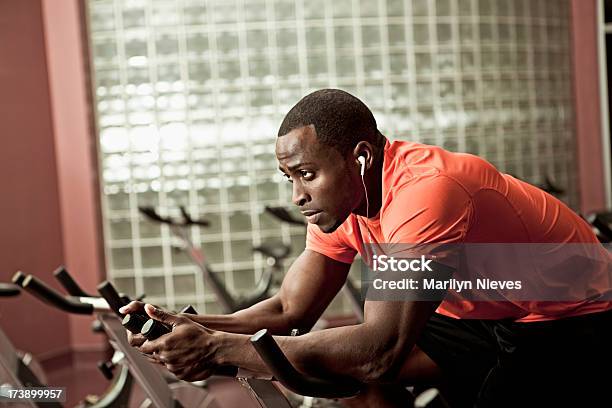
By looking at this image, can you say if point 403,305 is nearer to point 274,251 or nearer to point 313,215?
point 313,215

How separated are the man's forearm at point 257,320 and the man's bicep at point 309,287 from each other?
0.8 inches

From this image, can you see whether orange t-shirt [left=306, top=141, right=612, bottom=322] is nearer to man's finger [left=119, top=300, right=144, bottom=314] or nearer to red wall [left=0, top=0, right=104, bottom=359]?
man's finger [left=119, top=300, right=144, bottom=314]

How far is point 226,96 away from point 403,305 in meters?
3.76

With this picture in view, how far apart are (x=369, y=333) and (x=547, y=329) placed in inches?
20.1

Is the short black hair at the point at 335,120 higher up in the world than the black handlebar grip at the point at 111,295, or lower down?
higher up

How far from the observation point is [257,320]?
6.73ft

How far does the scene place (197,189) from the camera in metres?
5.25

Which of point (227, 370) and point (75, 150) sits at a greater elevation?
point (75, 150)

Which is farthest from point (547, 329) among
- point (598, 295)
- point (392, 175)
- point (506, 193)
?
point (392, 175)

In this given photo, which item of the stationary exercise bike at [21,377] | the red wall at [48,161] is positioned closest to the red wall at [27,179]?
the red wall at [48,161]

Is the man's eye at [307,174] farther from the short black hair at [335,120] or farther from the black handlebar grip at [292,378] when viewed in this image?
the black handlebar grip at [292,378]

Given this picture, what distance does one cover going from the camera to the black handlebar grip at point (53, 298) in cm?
226

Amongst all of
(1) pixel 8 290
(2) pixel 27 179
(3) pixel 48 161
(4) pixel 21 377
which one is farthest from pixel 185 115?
(4) pixel 21 377

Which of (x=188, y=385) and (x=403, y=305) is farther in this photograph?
(x=188, y=385)
